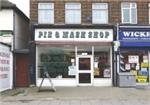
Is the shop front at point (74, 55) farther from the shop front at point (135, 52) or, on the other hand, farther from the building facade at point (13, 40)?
the building facade at point (13, 40)

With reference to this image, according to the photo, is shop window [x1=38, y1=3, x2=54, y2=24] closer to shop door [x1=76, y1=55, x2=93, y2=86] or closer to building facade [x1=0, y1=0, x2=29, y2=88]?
building facade [x1=0, y1=0, x2=29, y2=88]

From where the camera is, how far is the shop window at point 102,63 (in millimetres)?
33188

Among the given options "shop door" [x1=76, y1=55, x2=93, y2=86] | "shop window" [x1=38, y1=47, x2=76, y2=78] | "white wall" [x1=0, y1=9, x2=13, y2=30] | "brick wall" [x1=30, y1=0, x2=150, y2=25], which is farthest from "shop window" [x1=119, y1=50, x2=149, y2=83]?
"white wall" [x1=0, y1=9, x2=13, y2=30]

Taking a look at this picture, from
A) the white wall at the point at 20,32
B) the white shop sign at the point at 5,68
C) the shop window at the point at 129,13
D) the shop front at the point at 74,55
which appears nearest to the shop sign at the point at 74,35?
the shop front at the point at 74,55

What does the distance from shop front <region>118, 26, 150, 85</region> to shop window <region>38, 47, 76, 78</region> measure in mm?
3327

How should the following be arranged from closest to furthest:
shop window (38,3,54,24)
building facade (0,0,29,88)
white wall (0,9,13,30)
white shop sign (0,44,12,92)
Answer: white shop sign (0,44,12,92), building facade (0,0,29,88), white wall (0,9,13,30), shop window (38,3,54,24)

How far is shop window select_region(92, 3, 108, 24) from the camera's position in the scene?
33.4 metres

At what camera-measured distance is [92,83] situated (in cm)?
3288

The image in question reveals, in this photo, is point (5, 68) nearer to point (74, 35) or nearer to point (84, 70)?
point (74, 35)

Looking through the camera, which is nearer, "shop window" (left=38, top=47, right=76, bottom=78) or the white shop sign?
the white shop sign

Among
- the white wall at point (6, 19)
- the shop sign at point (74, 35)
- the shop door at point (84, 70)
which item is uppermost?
the white wall at point (6, 19)

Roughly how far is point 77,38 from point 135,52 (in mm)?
4092

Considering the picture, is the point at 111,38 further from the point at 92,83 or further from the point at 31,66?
the point at 31,66

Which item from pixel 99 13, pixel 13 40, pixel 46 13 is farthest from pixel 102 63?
pixel 13 40
